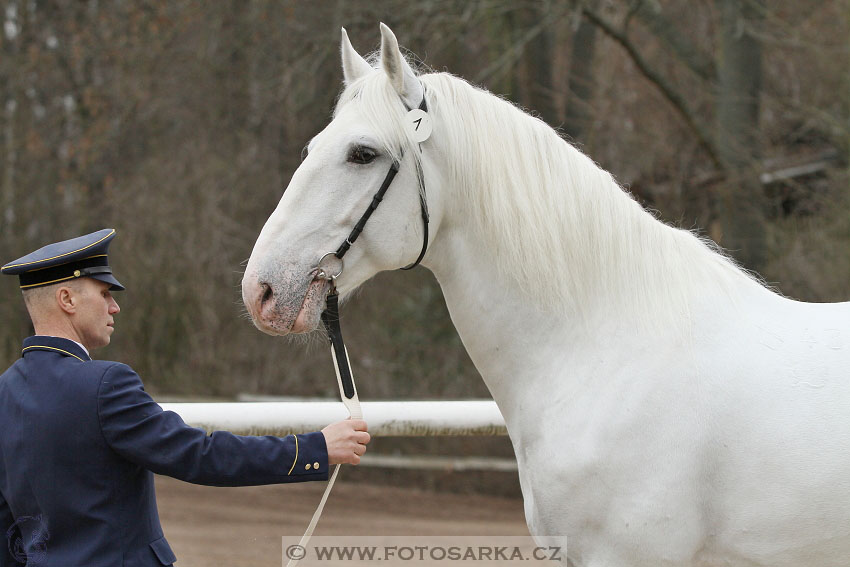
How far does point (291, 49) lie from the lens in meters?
9.84

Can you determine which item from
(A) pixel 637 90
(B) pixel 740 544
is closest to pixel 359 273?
(B) pixel 740 544

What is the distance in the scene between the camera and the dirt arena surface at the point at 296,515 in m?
7.41

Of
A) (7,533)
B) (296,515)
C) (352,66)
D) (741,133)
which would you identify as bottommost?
(296,515)

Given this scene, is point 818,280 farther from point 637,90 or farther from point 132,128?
point 132,128

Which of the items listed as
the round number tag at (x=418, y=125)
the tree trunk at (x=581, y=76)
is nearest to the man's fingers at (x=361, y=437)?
the round number tag at (x=418, y=125)

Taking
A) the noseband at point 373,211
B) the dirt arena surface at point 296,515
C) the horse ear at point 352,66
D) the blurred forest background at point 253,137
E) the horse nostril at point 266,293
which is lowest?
the dirt arena surface at point 296,515

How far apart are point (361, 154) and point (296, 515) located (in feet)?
23.9

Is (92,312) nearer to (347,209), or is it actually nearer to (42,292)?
(42,292)

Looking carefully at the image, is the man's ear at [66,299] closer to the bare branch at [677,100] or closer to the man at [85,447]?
the man at [85,447]

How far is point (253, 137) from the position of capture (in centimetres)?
1094

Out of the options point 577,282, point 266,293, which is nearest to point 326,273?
point 266,293

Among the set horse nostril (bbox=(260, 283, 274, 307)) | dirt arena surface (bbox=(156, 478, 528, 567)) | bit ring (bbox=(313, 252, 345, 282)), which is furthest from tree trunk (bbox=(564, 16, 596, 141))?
horse nostril (bbox=(260, 283, 274, 307))

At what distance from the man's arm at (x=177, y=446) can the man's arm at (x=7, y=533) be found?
0.39 m

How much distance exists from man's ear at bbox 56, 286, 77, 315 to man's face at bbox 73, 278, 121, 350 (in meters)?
0.01
